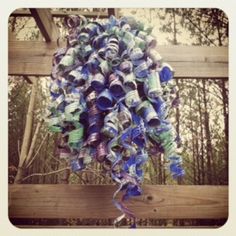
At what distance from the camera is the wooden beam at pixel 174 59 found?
1556 mm

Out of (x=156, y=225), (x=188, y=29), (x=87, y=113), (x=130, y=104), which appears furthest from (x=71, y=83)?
(x=156, y=225)

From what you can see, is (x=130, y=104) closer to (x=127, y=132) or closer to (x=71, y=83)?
(x=127, y=132)

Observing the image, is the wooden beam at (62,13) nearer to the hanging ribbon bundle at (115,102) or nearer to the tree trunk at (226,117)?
the hanging ribbon bundle at (115,102)

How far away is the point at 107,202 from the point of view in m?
1.53

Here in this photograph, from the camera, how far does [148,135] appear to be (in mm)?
1532

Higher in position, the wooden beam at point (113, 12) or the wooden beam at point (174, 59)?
the wooden beam at point (113, 12)

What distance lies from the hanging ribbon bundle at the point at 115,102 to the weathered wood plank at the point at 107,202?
0.05 m

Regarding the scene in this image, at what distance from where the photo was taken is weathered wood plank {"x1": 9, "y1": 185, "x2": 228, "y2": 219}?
153 centimetres

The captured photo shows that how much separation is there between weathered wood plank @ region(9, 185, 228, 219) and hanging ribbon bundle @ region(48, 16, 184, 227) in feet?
0.15

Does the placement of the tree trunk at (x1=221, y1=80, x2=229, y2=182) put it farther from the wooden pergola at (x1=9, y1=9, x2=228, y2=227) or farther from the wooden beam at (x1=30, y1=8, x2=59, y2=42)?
the wooden beam at (x1=30, y1=8, x2=59, y2=42)

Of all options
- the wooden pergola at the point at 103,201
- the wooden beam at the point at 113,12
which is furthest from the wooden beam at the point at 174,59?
the wooden beam at the point at 113,12

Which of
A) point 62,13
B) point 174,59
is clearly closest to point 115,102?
point 174,59

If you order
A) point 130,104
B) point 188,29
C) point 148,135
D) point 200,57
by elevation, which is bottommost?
point 148,135
